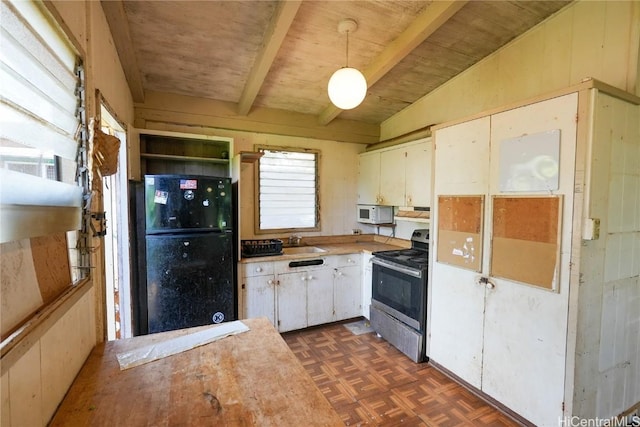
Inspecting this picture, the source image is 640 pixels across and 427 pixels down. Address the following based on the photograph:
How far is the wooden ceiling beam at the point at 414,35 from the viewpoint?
2.13 metres

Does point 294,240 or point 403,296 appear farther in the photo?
point 294,240

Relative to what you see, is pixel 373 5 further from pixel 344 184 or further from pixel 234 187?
pixel 344 184

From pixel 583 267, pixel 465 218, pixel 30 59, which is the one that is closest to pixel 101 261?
pixel 30 59

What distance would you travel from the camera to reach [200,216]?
105 inches

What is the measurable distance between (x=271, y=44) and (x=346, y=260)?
91.8 inches

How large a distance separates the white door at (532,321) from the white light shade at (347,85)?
3.18 ft

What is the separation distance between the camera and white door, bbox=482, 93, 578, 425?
1.71 m

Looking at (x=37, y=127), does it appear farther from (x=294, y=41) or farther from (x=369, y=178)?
(x=369, y=178)

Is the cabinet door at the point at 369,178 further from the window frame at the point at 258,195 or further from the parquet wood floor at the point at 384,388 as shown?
the parquet wood floor at the point at 384,388

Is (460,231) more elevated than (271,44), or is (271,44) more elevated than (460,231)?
(271,44)

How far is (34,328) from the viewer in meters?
0.83

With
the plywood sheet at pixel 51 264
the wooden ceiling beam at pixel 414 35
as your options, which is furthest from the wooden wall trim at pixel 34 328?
the wooden ceiling beam at pixel 414 35

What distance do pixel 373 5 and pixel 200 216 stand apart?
2187 mm

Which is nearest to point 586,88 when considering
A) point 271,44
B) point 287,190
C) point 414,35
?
point 414,35
